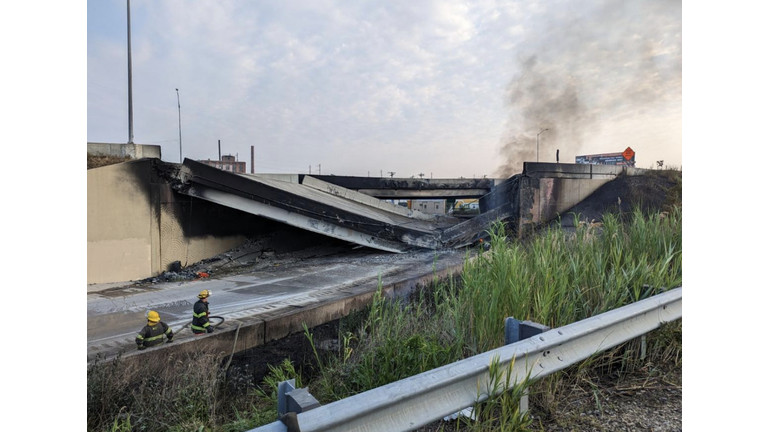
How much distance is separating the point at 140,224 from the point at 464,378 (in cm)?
1053

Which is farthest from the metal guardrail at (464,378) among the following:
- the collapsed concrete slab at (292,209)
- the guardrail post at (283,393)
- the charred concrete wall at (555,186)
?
the charred concrete wall at (555,186)

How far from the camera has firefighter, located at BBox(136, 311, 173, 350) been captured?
456 cm

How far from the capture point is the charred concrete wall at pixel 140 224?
9148mm

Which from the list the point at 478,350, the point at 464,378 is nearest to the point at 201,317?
the point at 478,350

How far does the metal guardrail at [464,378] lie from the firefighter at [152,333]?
4.06m

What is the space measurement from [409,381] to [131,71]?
7097 mm

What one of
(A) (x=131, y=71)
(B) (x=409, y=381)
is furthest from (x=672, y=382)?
(A) (x=131, y=71)

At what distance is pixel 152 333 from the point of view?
15.1 feet

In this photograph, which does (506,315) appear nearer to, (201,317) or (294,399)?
(294,399)

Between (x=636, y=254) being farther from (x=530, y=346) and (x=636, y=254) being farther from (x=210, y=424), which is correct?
(x=210, y=424)

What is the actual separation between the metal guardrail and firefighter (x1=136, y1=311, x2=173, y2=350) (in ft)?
13.3

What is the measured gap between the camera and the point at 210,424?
2494 millimetres

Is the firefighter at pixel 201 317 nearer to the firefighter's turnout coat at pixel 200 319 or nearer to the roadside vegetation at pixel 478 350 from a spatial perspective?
the firefighter's turnout coat at pixel 200 319

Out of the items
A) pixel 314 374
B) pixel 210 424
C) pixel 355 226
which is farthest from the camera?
pixel 355 226
